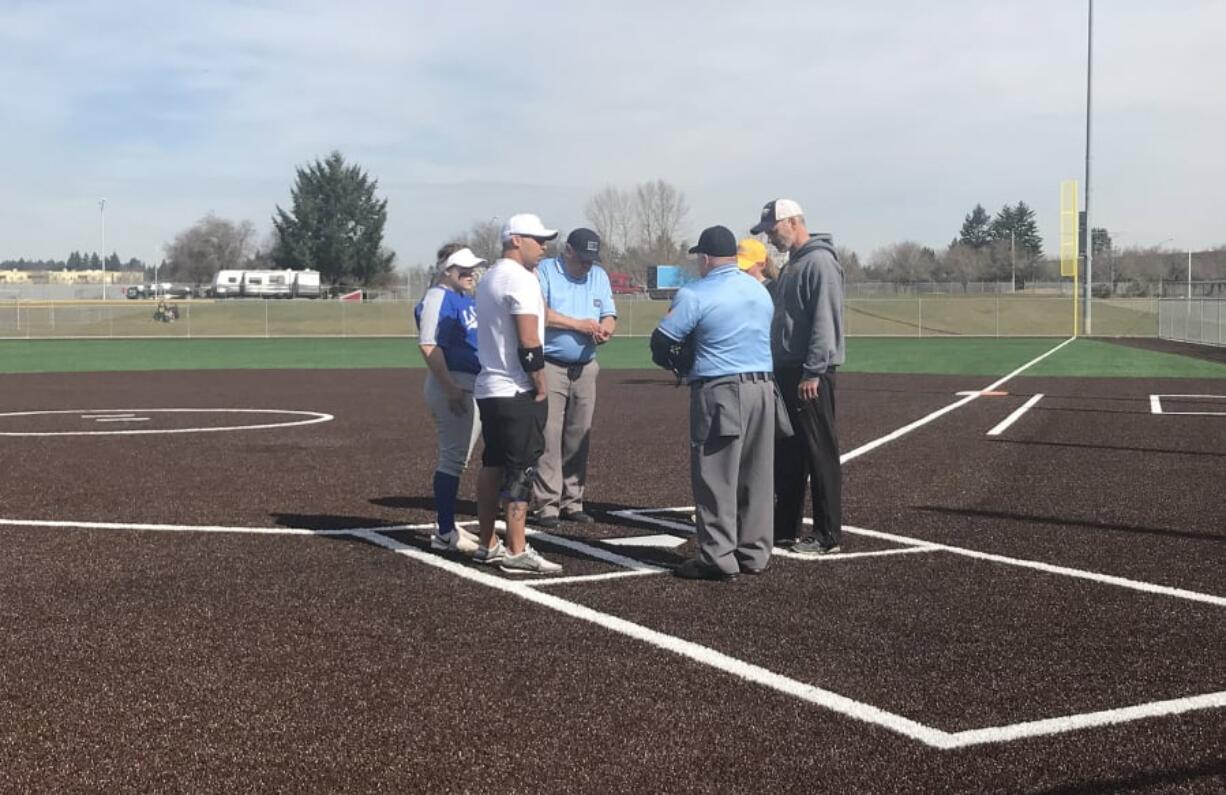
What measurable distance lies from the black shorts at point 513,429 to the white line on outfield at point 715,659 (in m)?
0.72

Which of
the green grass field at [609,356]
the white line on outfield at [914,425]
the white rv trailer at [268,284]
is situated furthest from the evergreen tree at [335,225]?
the white line on outfield at [914,425]

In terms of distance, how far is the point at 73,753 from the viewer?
4336 mm

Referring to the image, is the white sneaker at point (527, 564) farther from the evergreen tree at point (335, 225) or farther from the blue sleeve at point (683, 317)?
the evergreen tree at point (335, 225)

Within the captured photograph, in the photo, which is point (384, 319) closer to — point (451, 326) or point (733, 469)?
point (451, 326)

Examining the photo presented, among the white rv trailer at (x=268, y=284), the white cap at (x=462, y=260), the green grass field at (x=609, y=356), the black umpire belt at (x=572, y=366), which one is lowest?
the green grass field at (x=609, y=356)

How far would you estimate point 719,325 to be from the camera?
713 centimetres

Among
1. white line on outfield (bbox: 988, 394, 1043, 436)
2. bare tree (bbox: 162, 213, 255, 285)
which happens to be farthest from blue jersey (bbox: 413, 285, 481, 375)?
bare tree (bbox: 162, 213, 255, 285)

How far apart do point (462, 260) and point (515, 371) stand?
3.87 ft

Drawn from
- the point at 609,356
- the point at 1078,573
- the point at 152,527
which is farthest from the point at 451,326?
the point at 609,356

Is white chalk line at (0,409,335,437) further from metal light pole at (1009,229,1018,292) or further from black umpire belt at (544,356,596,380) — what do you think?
metal light pole at (1009,229,1018,292)

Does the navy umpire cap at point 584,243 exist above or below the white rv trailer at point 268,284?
below

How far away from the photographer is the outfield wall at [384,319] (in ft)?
194

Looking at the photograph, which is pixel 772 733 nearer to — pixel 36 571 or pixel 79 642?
pixel 79 642

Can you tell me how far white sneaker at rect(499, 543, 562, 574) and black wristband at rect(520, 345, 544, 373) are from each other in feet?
3.68
